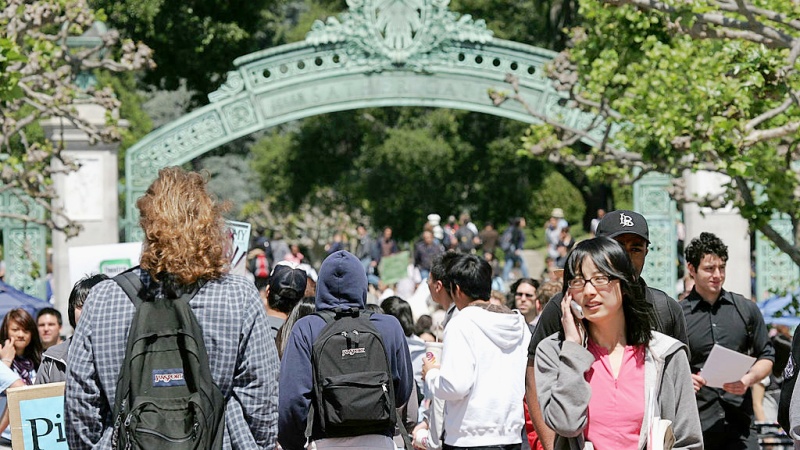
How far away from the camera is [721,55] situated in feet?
50.1

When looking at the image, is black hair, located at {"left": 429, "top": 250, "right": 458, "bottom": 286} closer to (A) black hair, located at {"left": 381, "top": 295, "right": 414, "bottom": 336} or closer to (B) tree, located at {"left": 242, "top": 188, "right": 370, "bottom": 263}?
(A) black hair, located at {"left": 381, "top": 295, "right": 414, "bottom": 336}

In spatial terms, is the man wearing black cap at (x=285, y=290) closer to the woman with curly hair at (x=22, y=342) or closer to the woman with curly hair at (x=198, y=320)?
the woman with curly hair at (x=22, y=342)

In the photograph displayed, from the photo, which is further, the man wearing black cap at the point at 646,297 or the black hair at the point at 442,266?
the black hair at the point at 442,266

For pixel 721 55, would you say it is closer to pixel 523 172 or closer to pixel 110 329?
pixel 110 329

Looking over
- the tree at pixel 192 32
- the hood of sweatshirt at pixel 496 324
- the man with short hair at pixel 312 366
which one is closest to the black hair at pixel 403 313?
the hood of sweatshirt at pixel 496 324

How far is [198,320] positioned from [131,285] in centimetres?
27

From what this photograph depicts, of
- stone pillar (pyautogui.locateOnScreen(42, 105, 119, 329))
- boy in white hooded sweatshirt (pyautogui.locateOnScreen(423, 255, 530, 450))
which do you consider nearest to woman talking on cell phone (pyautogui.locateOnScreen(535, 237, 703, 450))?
boy in white hooded sweatshirt (pyautogui.locateOnScreen(423, 255, 530, 450))

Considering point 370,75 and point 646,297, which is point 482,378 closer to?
point 646,297

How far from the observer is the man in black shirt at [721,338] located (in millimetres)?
8516

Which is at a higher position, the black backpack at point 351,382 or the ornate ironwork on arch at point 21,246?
the ornate ironwork on arch at point 21,246

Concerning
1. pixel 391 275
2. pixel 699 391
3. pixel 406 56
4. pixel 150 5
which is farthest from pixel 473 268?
pixel 150 5

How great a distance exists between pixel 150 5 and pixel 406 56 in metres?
13.1

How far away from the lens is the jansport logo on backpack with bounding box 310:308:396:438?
20.8ft

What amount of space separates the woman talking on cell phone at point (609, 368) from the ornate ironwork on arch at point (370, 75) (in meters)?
15.6
